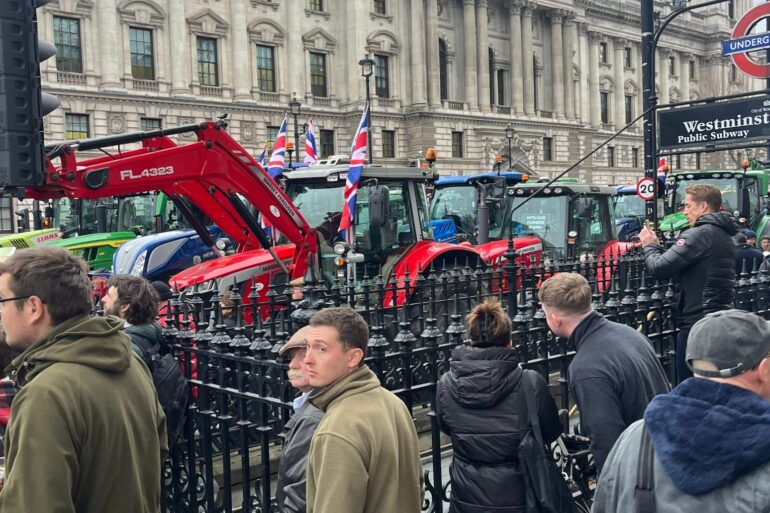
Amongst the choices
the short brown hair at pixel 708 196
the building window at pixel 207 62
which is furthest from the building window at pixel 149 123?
the short brown hair at pixel 708 196

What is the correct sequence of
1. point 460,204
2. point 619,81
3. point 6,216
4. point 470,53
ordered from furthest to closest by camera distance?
point 619,81 < point 470,53 < point 6,216 < point 460,204

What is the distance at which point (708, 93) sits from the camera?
78.2 meters

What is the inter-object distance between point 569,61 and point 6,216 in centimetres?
4414

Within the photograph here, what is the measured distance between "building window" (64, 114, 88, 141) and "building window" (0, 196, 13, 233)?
14.5 ft

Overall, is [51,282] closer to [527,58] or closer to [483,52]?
[483,52]

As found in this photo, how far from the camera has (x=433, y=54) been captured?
2143 inches

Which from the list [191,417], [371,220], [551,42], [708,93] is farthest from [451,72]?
[191,417]

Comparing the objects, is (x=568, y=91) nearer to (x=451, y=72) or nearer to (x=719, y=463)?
A: (x=451, y=72)

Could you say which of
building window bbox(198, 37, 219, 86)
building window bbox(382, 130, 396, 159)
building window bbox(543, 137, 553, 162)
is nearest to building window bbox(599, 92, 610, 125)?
building window bbox(543, 137, 553, 162)

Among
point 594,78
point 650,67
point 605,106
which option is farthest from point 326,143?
point 650,67

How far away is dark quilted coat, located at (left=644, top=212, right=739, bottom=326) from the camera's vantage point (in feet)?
20.0

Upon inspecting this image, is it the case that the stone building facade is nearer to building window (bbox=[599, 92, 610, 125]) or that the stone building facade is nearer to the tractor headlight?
building window (bbox=[599, 92, 610, 125])

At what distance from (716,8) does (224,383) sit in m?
87.9

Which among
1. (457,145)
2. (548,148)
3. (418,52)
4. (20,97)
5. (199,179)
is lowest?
(199,179)
